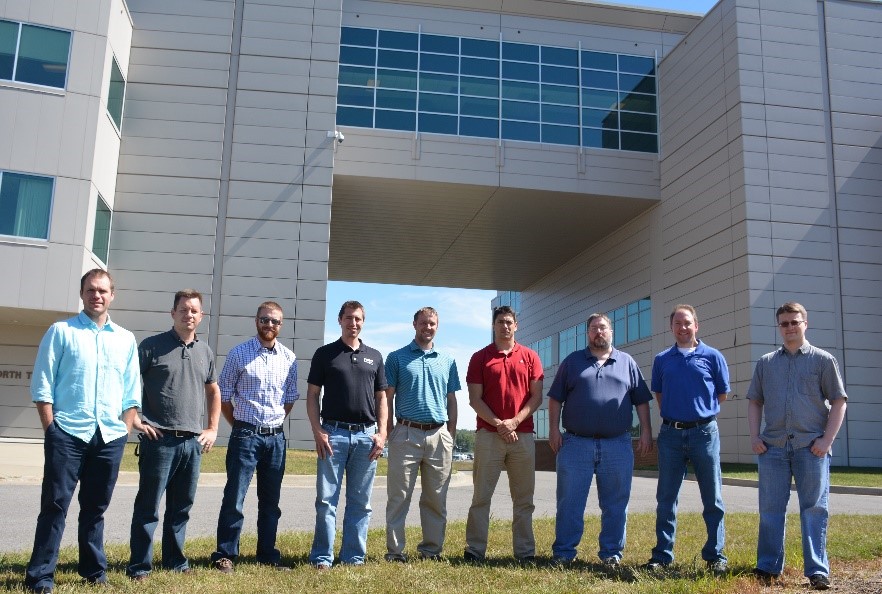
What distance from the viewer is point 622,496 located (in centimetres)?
666

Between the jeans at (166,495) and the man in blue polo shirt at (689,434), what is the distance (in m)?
3.58

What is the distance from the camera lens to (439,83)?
2734 centimetres

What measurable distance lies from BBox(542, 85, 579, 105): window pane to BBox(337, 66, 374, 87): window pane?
236 inches

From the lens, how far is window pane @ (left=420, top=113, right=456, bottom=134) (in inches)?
1061

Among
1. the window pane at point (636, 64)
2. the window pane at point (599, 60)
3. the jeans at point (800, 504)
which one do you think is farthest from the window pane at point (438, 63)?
the jeans at point (800, 504)

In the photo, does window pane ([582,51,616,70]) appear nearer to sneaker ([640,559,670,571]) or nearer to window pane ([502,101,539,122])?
window pane ([502,101,539,122])

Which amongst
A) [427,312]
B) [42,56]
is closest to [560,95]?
[42,56]

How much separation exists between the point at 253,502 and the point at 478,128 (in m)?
18.3

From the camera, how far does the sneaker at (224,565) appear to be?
5.98 meters

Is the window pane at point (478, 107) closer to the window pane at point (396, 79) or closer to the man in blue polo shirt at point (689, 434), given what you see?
the window pane at point (396, 79)

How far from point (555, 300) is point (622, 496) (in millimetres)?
34383

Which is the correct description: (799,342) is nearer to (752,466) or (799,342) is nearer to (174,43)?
(752,466)

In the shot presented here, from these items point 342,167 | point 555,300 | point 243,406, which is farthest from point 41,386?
point 555,300

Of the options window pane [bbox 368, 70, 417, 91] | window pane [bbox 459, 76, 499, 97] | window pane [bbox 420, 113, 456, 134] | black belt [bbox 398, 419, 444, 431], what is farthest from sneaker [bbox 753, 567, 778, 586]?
window pane [bbox 459, 76, 499, 97]
